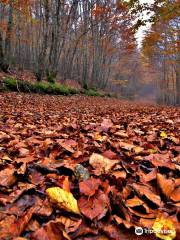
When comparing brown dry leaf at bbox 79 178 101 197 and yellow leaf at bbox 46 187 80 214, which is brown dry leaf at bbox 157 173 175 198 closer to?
brown dry leaf at bbox 79 178 101 197

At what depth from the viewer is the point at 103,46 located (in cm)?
2923

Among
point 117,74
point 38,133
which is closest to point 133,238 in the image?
point 38,133

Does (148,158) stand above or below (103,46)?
below

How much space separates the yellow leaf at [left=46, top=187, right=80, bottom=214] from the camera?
4.12 feet

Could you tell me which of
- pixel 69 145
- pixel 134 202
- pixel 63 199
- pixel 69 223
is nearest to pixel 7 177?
pixel 63 199

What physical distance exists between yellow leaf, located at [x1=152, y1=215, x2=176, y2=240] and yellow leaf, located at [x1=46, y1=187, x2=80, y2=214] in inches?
13.0

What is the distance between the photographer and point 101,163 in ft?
6.02

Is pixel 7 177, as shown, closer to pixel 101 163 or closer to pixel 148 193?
pixel 101 163

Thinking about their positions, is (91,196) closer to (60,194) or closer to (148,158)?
(60,194)

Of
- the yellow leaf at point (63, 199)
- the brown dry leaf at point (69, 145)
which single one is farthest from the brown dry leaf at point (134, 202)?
the brown dry leaf at point (69, 145)

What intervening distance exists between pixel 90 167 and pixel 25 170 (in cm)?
40

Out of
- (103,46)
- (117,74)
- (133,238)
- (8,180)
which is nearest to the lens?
(133,238)

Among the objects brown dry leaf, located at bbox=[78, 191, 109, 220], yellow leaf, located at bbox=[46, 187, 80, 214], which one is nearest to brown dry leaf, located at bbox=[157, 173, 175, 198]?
brown dry leaf, located at bbox=[78, 191, 109, 220]

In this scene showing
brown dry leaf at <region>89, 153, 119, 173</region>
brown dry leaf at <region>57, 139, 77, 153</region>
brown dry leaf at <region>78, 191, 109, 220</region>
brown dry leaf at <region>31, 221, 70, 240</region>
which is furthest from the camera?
brown dry leaf at <region>57, 139, 77, 153</region>
